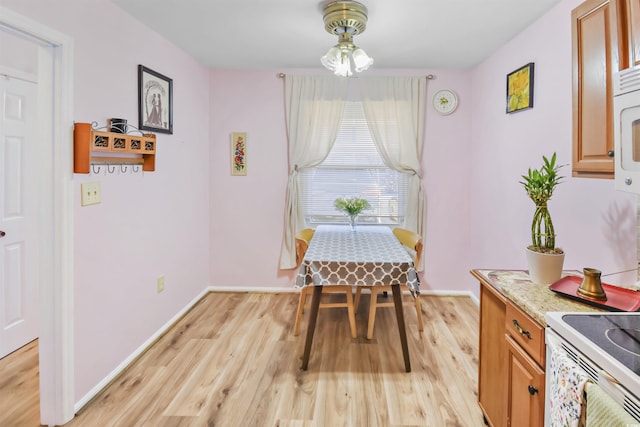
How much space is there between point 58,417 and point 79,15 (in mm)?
2177

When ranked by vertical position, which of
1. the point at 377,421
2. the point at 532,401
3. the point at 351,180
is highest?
the point at 351,180

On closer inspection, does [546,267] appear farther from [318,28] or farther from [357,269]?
[318,28]

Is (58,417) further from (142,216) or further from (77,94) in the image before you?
(77,94)

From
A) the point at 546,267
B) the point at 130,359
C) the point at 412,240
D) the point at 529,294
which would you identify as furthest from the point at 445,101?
the point at 130,359

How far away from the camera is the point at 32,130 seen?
2.82 m

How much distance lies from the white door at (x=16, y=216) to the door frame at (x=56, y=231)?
0.87m

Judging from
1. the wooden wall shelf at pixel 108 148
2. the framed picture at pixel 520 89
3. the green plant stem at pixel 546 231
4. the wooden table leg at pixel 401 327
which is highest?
the framed picture at pixel 520 89

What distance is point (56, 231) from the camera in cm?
193

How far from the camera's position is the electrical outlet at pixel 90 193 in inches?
82.2

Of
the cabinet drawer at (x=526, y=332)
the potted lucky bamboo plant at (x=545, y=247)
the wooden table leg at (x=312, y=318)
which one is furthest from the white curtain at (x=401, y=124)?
the cabinet drawer at (x=526, y=332)

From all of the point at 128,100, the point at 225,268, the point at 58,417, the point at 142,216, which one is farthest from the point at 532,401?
the point at 225,268

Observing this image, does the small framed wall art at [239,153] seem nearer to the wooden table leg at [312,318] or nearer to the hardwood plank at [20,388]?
the wooden table leg at [312,318]

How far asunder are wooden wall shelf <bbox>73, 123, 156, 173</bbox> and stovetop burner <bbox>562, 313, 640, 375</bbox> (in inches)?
92.5

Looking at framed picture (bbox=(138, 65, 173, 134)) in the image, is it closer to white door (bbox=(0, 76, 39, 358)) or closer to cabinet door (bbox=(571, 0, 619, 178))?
white door (bbox=(0, 76, 39, 358))
